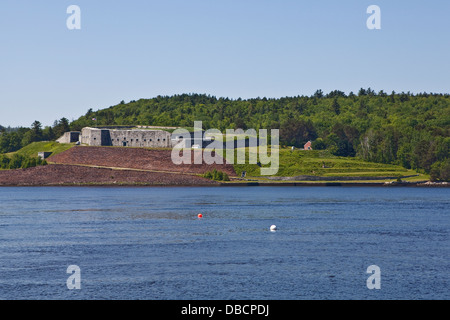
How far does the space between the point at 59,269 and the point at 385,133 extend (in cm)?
15659

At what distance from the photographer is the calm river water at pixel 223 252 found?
3806 cm

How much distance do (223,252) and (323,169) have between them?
106 metres

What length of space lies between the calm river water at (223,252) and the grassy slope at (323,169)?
211 ft

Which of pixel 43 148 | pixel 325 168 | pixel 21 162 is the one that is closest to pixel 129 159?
pixel 21 162

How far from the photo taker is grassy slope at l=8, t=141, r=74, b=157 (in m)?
178

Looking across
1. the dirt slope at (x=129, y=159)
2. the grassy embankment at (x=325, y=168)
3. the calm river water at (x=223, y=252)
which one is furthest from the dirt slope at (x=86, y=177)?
the calm river water at (x=223, y=252)

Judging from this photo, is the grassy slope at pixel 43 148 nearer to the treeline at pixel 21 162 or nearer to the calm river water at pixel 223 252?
the treeline at pixel 21 162

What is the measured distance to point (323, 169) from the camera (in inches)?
6038

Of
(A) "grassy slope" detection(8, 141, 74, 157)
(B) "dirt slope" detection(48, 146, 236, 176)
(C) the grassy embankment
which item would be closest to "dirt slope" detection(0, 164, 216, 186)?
(B) "dirt slope" detection(48, 146, 236, 176)

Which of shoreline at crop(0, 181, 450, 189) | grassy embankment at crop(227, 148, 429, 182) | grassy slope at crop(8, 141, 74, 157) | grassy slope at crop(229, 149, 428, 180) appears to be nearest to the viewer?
shoreline at crop(0, 181, 450, 189)

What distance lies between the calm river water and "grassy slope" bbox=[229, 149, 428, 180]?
2532 inches

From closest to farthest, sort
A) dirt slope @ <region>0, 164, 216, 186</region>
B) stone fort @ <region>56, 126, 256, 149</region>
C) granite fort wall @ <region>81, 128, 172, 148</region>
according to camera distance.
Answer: dirt slope @ <region>0, 164, 216, 186</region>, stone fort @ <region>56, 126, 256, 149</region>, granite fort wall @ <region>81, 128, 172, 148</region>

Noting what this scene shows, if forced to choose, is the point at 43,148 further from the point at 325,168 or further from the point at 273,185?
the point at 325,168

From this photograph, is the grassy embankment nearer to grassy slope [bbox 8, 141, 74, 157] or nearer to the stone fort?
the stone fort
